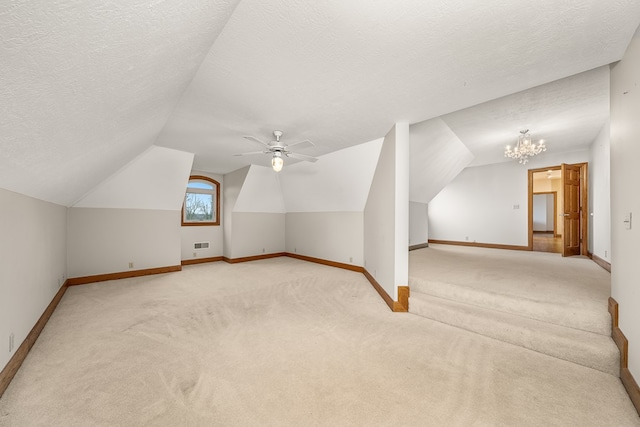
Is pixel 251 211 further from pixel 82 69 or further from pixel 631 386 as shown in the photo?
pixel 631 386

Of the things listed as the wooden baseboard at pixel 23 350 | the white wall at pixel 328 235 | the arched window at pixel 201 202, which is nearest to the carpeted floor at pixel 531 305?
the white wall at pixel 328 235

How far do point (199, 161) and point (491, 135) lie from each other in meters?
6.06

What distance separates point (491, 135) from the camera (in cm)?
493

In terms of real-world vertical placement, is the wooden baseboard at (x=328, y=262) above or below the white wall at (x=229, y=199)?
below

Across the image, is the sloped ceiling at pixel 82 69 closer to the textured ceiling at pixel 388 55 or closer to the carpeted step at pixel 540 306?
the textured ceiling at pixel 388 55

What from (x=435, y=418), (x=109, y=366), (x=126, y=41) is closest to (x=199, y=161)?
(x=109, y=366)

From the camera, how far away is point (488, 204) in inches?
299

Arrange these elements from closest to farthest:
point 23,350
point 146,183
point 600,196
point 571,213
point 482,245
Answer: point 23,350, point 600,196, point 146,183, point 571,213, point 482,245

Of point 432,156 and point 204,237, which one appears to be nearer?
point 432,156

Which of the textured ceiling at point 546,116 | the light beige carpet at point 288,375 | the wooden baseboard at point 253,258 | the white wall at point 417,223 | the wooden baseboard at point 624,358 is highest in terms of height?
the textured ceiling at point 546,116

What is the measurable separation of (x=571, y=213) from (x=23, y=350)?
30.3 feet

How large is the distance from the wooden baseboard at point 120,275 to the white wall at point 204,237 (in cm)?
77

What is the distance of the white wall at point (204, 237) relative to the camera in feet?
21.2

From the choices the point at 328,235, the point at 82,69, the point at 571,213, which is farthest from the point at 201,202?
the point at 571,213
